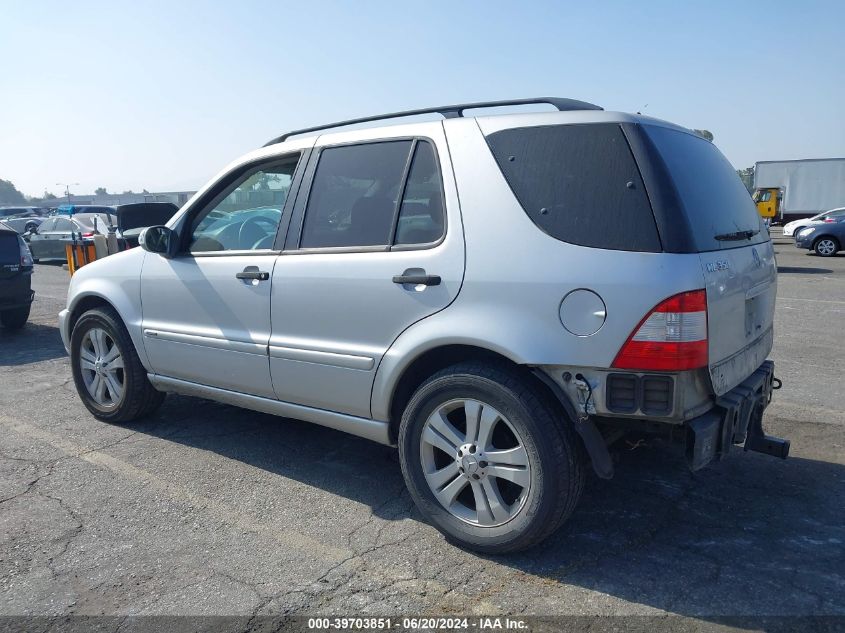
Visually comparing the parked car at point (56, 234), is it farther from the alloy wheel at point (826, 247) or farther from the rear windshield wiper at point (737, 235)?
the alloy wheel at point (826, 247)

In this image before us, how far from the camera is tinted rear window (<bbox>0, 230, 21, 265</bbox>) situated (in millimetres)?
8664

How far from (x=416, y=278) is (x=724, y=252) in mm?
1357

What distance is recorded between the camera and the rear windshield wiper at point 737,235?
312 cm

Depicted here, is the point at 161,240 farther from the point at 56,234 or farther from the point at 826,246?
the point at 826,246

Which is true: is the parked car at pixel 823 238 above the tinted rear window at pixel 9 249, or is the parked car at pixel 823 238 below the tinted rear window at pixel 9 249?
below

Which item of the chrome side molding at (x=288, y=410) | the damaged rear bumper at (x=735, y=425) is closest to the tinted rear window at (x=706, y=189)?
the damaged rear bumper at (x=735, y=425)

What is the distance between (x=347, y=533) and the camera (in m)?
3.40

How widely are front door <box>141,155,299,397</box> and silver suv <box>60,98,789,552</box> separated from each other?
19 millimetres

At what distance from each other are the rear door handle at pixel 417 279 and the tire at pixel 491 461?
0.41 m

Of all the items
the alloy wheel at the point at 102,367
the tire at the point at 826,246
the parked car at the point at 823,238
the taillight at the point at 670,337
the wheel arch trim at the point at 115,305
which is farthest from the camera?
the tire at the point at 826,246

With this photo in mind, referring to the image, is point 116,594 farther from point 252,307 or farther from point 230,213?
point 230,213

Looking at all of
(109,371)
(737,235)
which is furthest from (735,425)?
(109,371)

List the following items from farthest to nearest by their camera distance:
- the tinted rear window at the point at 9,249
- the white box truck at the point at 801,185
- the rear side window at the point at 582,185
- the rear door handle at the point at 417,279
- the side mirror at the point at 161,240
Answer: the white box truck at the point at 801,185 → the tinted rear window at the point at 9,249 → the side mirror at the point at 161,240 → the rear door handle at the point at 417,279 → the rear side window at the point at 582,185

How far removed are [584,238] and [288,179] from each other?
191 centimetres
